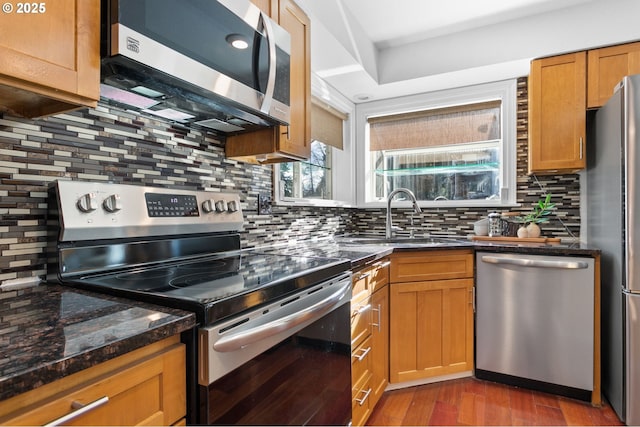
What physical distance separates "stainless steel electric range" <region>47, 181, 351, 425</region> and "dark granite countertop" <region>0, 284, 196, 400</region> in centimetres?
7

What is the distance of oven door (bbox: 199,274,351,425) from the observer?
79 centimetres

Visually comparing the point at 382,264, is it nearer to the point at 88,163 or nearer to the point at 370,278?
the point at 370,278

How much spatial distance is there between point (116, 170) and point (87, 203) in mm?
223

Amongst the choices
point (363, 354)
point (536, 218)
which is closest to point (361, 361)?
point (363, 354)

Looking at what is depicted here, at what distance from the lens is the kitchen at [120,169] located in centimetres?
103

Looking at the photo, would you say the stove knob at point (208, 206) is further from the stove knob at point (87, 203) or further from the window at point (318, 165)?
the window at point (318, 165)

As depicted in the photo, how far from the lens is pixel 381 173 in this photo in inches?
125

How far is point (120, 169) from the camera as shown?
1.31 metres

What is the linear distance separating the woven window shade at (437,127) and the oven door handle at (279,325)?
2.00 m

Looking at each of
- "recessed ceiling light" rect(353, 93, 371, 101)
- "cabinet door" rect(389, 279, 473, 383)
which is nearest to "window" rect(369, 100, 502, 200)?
"recessed ceiling light" rect(353, 93, 371, 101)

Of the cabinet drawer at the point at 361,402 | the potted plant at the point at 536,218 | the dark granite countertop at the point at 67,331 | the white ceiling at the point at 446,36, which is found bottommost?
the cabinet drawer at the point at 361,402

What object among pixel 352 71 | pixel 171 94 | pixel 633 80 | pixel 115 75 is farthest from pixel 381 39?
pixel 115 75

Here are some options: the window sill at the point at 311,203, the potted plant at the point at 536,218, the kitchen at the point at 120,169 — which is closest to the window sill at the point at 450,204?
the potted plant at the point at 536,218

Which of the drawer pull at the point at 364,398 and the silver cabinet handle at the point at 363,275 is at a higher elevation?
the silver cabinet handle at the point at 363,275
